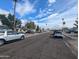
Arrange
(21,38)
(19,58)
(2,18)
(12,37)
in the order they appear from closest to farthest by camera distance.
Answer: (19,58) < (12,37) < (21,38) < (2,18)

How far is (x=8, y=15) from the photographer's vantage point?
77750 millimetres

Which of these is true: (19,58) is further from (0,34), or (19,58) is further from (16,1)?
(16,1)

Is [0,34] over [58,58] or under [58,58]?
over

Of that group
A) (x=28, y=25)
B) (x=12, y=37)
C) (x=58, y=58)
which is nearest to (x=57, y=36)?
(x=12, y=37)

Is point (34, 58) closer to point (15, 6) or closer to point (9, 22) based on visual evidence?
point (15, 6)

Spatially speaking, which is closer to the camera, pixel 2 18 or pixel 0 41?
pixel 0 41

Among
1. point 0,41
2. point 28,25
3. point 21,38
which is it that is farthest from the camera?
point 28,25

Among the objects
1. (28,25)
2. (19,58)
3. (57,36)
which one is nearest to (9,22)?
(28,25)

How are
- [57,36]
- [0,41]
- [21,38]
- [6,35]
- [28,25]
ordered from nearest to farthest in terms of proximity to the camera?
[0,41] → [6,35] → [21,38] → [57,36] → [28,25]

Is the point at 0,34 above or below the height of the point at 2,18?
below

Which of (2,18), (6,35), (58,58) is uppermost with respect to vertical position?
(2,18)

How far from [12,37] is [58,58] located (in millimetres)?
11733

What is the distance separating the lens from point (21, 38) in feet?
78.5

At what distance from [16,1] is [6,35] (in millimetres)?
20491
